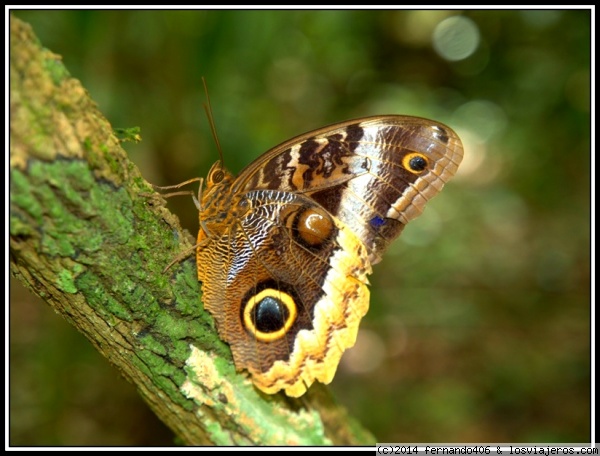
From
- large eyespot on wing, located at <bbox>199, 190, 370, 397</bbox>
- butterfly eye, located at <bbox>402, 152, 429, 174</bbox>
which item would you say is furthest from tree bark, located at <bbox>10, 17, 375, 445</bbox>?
butterfly eye, located at <bbox>402, 152, 429, 174</bbox>

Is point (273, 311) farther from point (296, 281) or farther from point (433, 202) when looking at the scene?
point (433, 202)

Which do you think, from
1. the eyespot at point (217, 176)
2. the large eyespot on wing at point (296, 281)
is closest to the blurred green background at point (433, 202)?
the eyespot at point (217, 176)

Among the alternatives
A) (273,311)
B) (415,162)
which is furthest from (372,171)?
(273,311)

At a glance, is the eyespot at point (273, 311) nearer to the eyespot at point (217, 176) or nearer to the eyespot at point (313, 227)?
the eyespot at point (313, 227)

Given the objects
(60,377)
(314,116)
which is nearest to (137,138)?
(60,377)

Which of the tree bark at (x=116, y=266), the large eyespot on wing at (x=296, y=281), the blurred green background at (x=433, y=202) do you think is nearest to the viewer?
the tree bark at (x=116, y=266)

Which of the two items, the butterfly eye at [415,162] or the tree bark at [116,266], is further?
the butterfly eye at [415,162]
